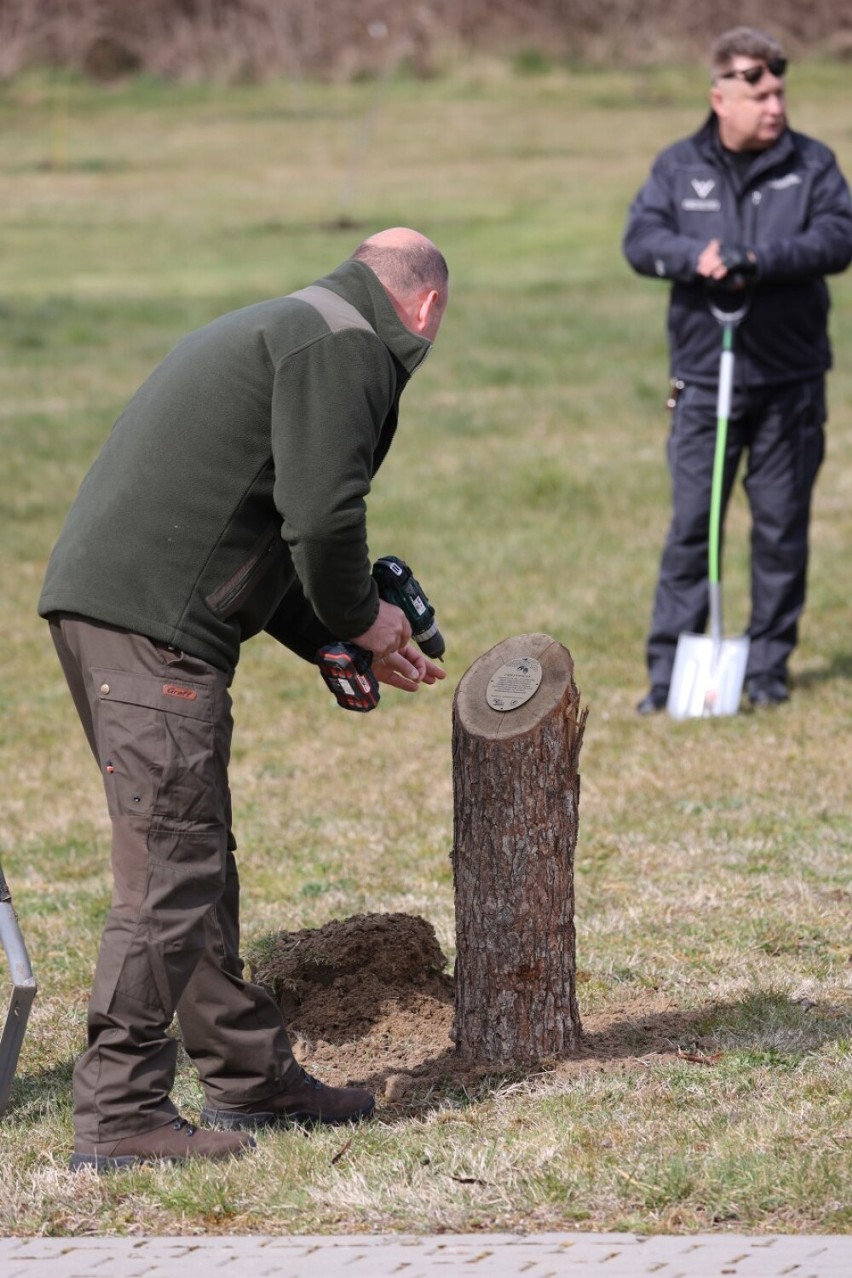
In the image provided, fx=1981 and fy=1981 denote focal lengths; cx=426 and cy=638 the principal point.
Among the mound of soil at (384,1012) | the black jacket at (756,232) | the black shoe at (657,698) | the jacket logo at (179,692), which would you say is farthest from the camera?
the black shoe at (657,698)

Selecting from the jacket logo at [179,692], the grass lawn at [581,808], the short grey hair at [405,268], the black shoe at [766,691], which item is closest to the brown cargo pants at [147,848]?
the jacket logo at [179,692]

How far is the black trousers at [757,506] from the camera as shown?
8.74 meters

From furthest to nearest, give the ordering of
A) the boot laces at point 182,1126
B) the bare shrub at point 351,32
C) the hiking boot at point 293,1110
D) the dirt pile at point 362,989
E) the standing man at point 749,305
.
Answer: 1. the bare shrub at point 351,32
2. the standing man at point 749,305
3. the dirt pile at point 362,989
4. the hiking boot at point 293,1110
5. the boot laces at point 182,1126

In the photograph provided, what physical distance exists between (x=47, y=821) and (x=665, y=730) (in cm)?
270

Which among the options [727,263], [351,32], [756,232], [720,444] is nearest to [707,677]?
[720,444]

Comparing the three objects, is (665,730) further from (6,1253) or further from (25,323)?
(25,323)

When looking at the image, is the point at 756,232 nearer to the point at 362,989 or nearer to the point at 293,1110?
the point at 362,989

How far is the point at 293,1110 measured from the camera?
468 centimetres

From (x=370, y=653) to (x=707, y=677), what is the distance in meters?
4.45

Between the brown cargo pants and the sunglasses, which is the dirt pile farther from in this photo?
the sunglasses

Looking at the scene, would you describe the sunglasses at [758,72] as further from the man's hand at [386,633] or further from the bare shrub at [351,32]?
the bare shrub at [351,32]

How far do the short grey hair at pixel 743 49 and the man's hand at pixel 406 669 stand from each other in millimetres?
4315

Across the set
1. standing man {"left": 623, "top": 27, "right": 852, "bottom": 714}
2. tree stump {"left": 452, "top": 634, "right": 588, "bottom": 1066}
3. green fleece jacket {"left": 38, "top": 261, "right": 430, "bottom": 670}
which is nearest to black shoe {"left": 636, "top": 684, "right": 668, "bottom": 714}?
standing man {"left": 623, "top": 27, "right": 852, "bottom": 714}

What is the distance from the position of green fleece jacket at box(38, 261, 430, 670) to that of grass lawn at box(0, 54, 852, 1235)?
1228 mm
